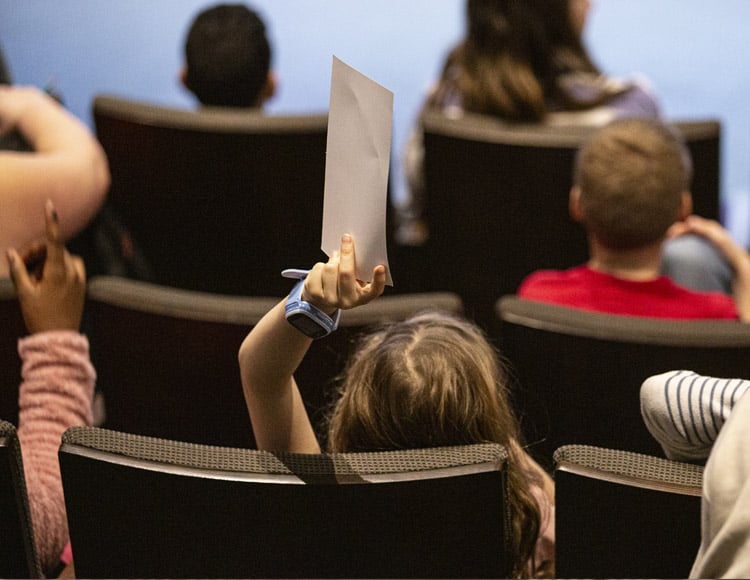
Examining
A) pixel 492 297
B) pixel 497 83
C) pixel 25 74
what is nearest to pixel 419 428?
pixel 492 297

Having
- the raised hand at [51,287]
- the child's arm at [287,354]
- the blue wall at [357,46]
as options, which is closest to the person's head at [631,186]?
the child's arm at [287,354]

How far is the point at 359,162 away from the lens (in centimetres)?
90

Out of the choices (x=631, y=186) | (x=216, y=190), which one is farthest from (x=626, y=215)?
(x=216, y=190)

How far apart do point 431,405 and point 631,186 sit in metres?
0.79

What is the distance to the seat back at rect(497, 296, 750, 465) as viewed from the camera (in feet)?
4.00

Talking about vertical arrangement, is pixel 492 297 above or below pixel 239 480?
below

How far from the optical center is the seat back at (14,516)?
0.91 meters

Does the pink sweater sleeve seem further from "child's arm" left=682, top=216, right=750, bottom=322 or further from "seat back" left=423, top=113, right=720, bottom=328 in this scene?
"child's arm" left=682, top=216, right=750, bottom=322

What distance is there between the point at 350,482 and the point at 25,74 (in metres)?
2.70

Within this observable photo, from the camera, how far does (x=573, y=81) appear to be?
2326 millimetres

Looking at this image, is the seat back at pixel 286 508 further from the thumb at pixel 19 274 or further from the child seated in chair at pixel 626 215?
the child seated in chair at pixel 626 215

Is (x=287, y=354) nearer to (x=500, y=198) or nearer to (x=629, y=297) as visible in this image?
(x=629, y=297)

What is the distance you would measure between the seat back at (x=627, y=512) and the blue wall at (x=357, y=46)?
2.32m

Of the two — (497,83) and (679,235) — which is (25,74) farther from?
(679,235)
